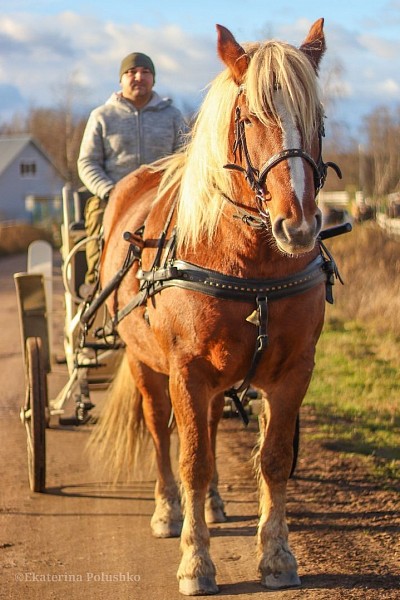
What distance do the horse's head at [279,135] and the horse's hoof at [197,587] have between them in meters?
1.64

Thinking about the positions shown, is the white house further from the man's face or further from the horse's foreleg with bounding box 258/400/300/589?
the horse's foreleg with bounding box 258/400/300/589

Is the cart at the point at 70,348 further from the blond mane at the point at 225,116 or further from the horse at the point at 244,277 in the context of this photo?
the blond mane at the point at 225,116

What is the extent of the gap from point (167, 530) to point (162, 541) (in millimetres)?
76

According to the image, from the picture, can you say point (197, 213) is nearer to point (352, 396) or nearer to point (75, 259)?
point (75, 259)

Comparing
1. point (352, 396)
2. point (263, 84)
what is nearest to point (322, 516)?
point (263, 84)

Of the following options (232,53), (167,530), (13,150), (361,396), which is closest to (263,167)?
(232,53)

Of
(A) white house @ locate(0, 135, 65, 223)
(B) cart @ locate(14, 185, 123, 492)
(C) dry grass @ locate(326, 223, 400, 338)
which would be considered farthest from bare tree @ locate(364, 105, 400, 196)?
(B) cart @ locate(14, 185, 123, 492)

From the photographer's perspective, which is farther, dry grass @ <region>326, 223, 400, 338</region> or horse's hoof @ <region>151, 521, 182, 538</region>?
dry grass @ <region>326, 223, 400, 338</region>

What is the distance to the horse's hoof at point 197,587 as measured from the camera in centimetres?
439

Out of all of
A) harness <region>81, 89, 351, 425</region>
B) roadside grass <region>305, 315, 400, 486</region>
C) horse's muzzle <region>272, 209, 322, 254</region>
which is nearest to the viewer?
horse's muzzle <region>272, 209, 322, 254</region>

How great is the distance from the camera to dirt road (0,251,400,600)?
4480mm

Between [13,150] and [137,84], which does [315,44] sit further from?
Result: [13,150]

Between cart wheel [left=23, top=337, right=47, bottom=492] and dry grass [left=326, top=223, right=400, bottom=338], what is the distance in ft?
20.0

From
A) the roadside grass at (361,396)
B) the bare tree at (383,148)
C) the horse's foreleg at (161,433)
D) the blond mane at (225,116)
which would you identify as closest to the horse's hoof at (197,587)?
the horse's foreleg at (161,433)
